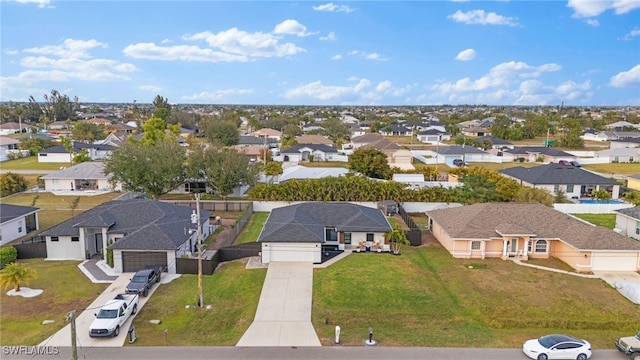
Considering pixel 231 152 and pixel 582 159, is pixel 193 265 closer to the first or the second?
pixel 231 152

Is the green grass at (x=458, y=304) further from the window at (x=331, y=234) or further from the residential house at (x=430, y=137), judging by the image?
the residential house at (x=430, y=137)

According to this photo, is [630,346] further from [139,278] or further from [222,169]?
[222,169]

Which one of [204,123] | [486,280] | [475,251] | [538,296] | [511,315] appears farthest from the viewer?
[204,123]

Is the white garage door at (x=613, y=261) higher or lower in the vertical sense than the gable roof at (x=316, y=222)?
lower

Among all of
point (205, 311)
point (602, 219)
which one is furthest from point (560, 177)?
point (205, 311)

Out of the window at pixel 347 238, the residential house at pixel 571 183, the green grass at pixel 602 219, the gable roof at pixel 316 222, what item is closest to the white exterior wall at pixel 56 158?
the gable roof at pixel 316 222

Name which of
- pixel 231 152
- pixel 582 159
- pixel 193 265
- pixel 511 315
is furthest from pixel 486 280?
pixel 582 159
